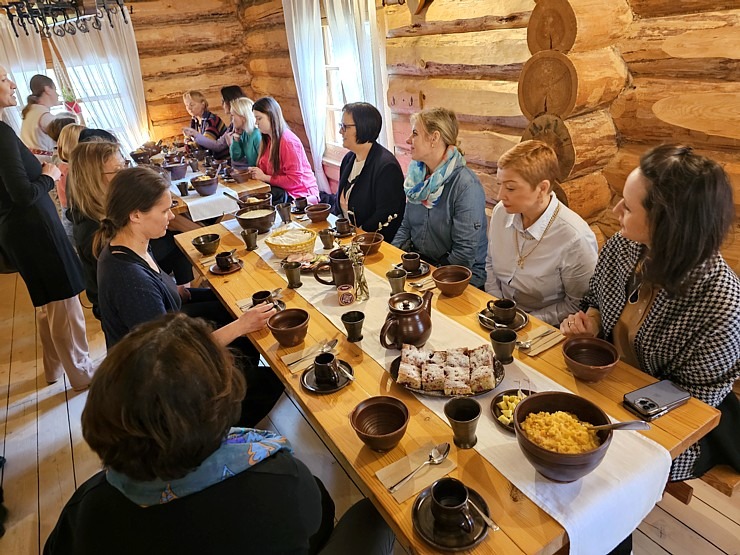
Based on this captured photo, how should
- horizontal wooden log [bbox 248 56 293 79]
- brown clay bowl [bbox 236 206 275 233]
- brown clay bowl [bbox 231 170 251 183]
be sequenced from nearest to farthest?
brown clay bowl [bbox 236 206 275 233] → brown clay bowl [bbox 231 170 251 183] → horizontal wooden log [bbox 248 56 293 79]

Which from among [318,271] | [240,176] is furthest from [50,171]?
[318,271]

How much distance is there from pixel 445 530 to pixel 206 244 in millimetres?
2118

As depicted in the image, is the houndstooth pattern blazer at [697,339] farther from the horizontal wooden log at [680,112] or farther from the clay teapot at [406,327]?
the horizontal wooden log at [680,112]

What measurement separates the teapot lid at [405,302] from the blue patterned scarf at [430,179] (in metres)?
1.04

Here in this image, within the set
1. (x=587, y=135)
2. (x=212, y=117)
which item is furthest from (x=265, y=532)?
(x=212, y=117)

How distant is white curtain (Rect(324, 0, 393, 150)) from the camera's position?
13.2 feet

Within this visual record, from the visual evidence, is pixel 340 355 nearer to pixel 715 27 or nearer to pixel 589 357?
pixel 589 357

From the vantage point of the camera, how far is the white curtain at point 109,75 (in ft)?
20.2

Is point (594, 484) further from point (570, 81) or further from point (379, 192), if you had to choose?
point (379, 192)

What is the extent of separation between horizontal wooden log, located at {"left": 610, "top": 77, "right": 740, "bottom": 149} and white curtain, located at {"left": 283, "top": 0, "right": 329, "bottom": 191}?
3.37 metres

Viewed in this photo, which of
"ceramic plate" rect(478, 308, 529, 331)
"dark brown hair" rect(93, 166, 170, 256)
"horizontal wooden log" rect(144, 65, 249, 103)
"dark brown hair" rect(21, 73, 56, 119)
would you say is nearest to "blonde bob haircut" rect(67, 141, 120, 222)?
"dark brown hair" rect(93, 166, 170, 256)

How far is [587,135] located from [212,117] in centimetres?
433

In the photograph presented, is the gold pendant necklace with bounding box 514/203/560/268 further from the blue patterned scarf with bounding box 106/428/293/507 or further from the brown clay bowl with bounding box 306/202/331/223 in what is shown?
the blue patterned scarf with bounding box 106/428/293/507

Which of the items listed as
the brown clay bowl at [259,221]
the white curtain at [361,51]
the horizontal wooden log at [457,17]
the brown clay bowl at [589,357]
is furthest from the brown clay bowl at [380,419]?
the white curtain at [361,51]
